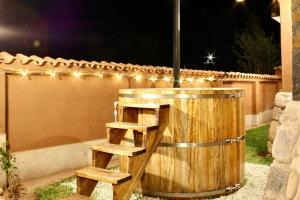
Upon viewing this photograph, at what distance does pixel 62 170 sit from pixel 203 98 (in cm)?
417

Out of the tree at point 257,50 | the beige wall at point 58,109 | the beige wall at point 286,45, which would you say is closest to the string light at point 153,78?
the beige wall at point 58,109

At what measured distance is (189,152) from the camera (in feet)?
15.9

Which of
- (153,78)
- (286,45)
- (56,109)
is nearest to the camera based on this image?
(286,45)

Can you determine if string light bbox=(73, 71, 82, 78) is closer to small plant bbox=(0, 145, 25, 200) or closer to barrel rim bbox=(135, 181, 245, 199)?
small plant bbox=(0, 145, 25, 200)

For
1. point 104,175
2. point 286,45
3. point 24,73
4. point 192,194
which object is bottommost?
point 192,194

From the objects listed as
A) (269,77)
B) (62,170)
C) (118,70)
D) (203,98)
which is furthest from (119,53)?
(203,98)

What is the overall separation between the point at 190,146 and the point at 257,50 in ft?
72.5

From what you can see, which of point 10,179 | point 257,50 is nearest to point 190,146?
point 10,179

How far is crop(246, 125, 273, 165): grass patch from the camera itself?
7.55 m

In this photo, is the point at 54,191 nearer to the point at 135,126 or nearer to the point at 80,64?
the point at 135,126

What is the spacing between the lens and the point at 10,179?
6066 mm

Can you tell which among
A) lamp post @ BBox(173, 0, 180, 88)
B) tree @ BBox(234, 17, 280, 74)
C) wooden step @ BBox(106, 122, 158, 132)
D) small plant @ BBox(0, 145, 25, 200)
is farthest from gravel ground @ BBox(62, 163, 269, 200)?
tree @ BBox(234, 17, 280, 74)

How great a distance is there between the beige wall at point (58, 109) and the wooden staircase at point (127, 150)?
2649 millimetres

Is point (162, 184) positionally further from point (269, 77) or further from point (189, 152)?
point (269, 77)
